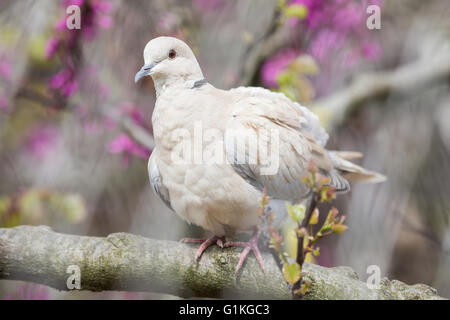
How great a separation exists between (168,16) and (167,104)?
397 mm

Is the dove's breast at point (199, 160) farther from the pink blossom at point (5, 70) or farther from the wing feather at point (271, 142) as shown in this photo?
the pink blossom at point (5, 70)

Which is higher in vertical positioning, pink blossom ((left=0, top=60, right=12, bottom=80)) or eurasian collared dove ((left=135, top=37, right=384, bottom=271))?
pink blossom ((left=0, top=60, right=12, bottom=80))

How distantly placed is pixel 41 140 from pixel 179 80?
98 cm

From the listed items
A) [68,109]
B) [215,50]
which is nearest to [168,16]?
[215,50]

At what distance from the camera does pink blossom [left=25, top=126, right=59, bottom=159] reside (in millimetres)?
1763

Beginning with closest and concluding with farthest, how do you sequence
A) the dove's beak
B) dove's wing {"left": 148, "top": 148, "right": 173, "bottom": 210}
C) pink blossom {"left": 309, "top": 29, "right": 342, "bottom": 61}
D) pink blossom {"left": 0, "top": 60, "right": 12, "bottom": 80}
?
1. the dove's beak
2. dove's wing {"left": 148, "top": 148, "right": 173, "bottom": 210}
3. pink blossom {"left": 0, "top": 60, "right": 12, "bottom": 80}
4. pink blossom {"left": 309, "top": 29, "right": 342, "bottom": 61}

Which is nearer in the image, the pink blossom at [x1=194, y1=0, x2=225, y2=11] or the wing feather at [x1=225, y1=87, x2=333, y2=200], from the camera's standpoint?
the wing feather at [x1=225, y1=87, x2=333, y2=200]

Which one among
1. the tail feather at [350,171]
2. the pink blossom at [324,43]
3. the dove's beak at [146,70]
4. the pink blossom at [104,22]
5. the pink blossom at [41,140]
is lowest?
the tail feather at [350,171]

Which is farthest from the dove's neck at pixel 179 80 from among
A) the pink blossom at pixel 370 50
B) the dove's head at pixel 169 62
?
the pink blossom at pixel 370 50

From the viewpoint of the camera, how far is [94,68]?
133 centimetres

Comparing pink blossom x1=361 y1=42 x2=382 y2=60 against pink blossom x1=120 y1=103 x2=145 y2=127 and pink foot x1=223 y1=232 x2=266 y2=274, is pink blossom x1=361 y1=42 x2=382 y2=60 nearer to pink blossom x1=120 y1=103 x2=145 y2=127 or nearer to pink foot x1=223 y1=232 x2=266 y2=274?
pink blossom x1=120 y1=103 x2=145 y2=127

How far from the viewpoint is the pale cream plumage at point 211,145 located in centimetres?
98

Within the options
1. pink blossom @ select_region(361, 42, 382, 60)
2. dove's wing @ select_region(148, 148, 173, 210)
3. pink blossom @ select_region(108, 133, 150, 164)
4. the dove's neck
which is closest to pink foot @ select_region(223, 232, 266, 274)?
dove's wing @ select_region(148, 148, 173, 210)

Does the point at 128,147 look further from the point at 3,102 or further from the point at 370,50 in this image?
the point at 370,50
